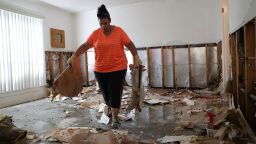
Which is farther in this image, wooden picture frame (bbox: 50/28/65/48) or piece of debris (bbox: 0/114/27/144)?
wooden picture frame (bbox: 50/28/65/48)

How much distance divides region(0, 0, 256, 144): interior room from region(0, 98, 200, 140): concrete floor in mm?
15

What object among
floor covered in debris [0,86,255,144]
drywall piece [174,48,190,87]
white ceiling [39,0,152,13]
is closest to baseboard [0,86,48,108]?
floor covered in debris [0,86,255,144]

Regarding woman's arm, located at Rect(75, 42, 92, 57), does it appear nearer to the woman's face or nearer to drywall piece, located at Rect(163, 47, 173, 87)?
the woman's face

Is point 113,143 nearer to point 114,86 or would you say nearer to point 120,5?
point 114,86

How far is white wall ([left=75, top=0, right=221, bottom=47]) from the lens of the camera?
5.77m

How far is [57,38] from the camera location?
672 cm

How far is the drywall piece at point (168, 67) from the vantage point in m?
6.27

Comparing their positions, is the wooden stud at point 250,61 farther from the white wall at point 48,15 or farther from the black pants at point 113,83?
the white wall at point 48,15

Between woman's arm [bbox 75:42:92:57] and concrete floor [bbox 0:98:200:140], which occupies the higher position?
woman's arm [bbox 75:42:92:57]

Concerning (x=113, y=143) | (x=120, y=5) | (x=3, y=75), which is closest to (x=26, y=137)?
(x=113, y=143)

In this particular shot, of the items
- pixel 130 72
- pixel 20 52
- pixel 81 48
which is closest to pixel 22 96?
pixel 20 52

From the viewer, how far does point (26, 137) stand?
93.4 inches

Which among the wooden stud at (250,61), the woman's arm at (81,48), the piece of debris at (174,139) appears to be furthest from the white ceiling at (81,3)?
the piece of debris at (174,139)

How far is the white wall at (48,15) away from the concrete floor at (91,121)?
103 inches
